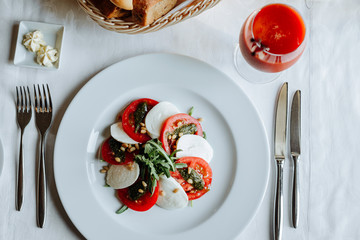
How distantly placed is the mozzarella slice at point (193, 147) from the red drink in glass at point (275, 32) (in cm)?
33

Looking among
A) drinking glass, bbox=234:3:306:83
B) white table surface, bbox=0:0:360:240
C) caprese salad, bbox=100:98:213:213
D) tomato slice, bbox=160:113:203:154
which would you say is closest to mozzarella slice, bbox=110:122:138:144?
caprese salad, bbox=100:98:213:213

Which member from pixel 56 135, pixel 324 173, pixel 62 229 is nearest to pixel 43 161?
pixel 56 135

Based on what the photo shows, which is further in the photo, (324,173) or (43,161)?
(324,173)

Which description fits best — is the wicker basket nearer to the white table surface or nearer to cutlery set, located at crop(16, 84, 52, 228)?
the white table surface

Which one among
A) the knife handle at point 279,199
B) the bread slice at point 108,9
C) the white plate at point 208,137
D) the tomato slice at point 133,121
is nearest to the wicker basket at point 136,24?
the bread slice at point 108,9

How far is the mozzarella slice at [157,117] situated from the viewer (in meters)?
1.25

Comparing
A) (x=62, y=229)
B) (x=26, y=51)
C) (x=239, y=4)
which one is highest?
(x=239, y=4)

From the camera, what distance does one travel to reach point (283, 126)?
1338 millimetres

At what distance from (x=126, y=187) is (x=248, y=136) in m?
0.49

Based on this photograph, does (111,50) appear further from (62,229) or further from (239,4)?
(62,229)

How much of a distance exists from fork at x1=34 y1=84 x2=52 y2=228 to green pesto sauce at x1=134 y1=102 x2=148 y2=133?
0.32 meters

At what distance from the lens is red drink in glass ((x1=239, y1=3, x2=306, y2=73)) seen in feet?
3.81

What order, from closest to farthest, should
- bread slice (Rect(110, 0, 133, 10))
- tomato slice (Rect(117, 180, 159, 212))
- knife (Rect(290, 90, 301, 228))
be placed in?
bread slice (Rect(110, 0, 133, 10)) → tomato slice (Rect(117, 180, 159, 212)) → knife (Rect(290, 90, 301, 228))

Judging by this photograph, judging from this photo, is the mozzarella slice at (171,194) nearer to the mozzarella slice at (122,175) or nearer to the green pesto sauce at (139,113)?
the mozzarella slice at (122,175)
